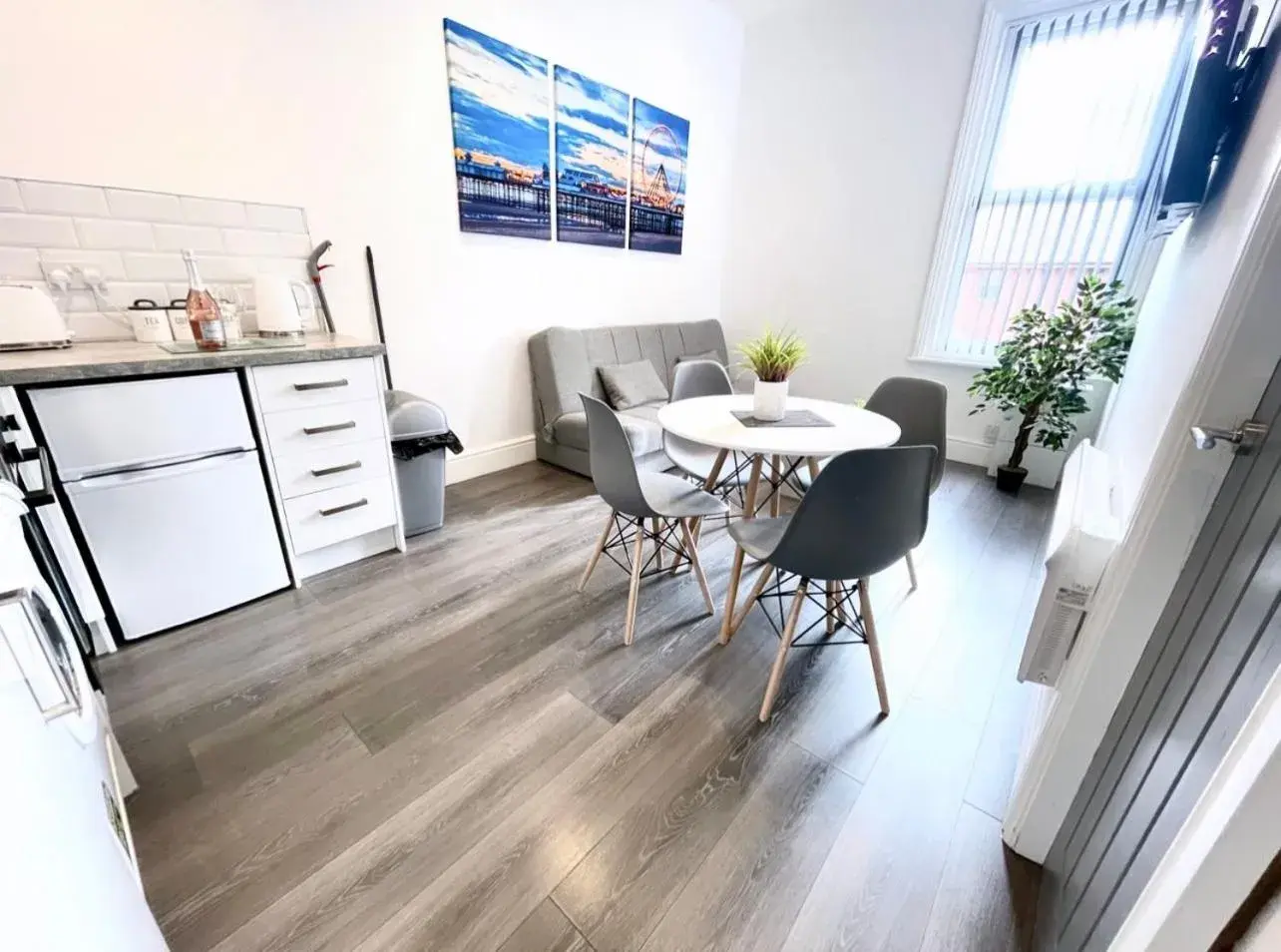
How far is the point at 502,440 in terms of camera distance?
3334 millimetres

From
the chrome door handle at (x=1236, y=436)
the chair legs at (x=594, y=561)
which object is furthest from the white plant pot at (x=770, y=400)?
the chrome door handle at (x=1236, y=436)

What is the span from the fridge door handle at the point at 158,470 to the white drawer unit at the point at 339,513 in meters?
0.26

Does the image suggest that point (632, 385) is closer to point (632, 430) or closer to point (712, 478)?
point (632, 430)

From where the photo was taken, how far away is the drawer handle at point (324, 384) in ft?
6.06

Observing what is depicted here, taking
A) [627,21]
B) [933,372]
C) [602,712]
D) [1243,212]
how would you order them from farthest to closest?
[933,372] < [627,21] < [602,712] < [1243,212]

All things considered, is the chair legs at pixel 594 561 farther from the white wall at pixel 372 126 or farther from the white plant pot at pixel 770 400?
the white wall at pixel 372 126

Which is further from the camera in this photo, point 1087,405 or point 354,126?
point 1087,405

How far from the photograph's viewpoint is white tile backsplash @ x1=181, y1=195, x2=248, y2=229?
1.97 metres

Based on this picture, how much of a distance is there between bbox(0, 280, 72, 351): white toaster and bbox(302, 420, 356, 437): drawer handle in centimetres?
73

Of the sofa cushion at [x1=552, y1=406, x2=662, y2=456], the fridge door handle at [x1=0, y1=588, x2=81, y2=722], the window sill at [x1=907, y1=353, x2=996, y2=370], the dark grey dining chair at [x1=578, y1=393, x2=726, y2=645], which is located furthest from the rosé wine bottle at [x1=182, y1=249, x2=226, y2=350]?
the window sill at [x1=907, y1=353, x2=996, y2=370]

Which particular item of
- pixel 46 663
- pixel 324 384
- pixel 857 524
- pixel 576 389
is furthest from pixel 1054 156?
pixel 46 663

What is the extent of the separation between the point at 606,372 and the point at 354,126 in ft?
5.67

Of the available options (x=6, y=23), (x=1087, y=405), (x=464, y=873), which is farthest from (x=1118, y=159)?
(x=6, y=23)

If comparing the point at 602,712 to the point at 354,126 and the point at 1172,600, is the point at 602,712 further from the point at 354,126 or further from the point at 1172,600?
the point at 354,126
